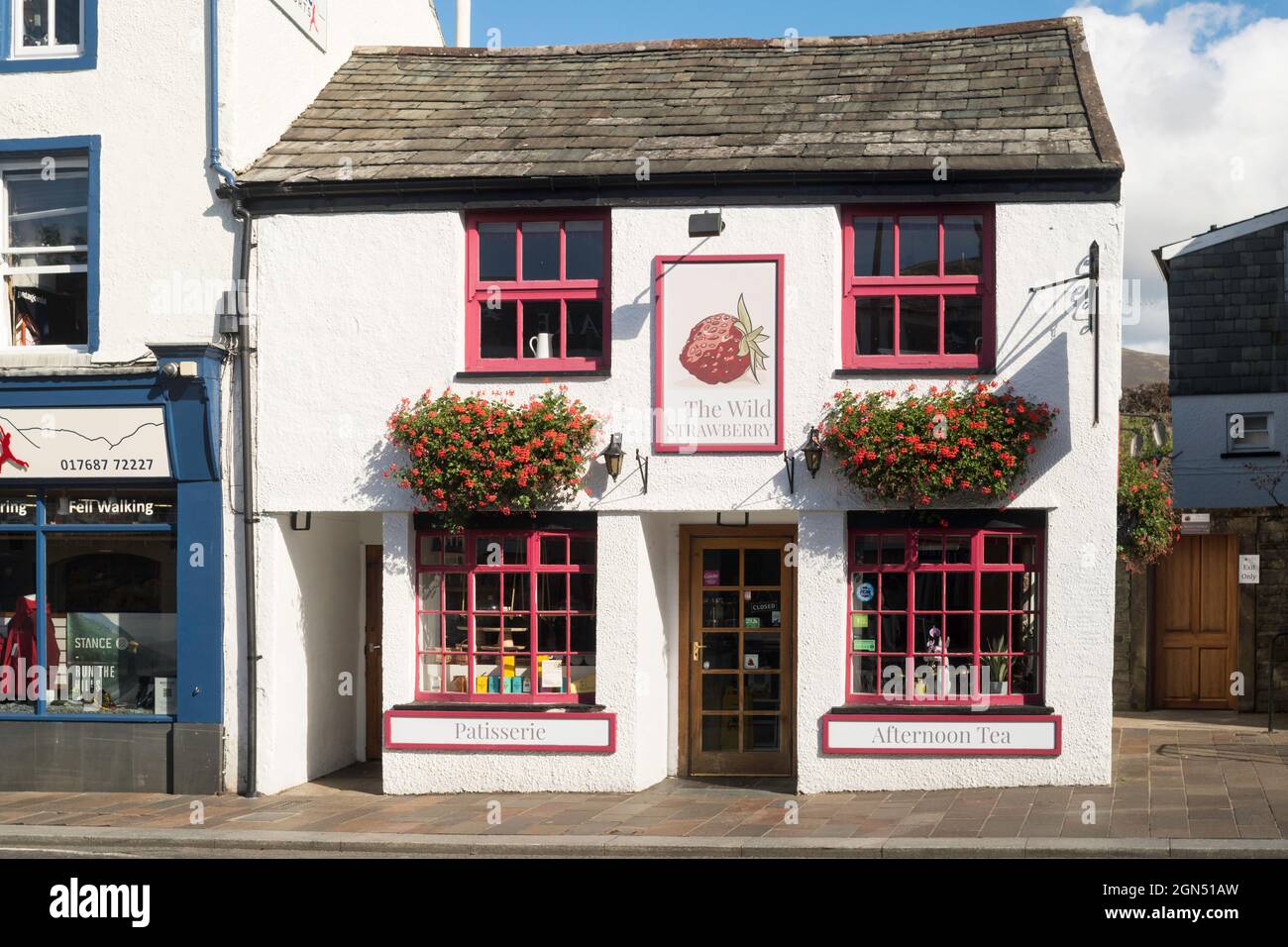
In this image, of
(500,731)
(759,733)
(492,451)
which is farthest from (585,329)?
(759,733)

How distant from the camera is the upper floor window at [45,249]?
13945 mm

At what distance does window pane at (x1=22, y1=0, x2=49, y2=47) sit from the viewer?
14.0m

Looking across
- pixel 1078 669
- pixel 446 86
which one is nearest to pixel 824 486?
pixel 1078 669

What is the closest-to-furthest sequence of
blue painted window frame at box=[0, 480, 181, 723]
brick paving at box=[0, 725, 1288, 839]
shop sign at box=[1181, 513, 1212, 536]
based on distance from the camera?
brick paving at box=[0, 725, 1288, 839] < blue painted window frame at box=[0, 480, 181, 723] < shop sign at box=[1181, 513, 1212, 536]

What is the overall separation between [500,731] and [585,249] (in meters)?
4.48

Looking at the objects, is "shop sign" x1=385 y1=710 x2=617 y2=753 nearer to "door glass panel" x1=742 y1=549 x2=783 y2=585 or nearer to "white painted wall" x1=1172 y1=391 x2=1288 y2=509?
"door glass panel" x1=742 y1=549 x2=783 y2=585

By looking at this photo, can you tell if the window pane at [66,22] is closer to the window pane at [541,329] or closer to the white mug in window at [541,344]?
the window pane at [541,329]

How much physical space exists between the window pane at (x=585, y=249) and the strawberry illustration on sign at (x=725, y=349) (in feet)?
3.78

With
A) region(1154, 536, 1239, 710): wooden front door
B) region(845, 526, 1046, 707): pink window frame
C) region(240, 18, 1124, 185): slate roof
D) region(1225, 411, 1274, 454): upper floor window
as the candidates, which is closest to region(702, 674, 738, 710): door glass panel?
region(845, 526, 1046, 707): pink window frame

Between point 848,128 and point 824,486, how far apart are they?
3331 mm

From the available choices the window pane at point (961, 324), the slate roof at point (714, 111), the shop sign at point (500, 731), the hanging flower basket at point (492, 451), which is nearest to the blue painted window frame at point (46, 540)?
the shop sign at point (500, 731)

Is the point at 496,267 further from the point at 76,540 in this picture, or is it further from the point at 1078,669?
the point at 1078,669

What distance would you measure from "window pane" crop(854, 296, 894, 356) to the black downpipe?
18.4 ft

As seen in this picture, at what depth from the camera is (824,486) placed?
1283 cm
